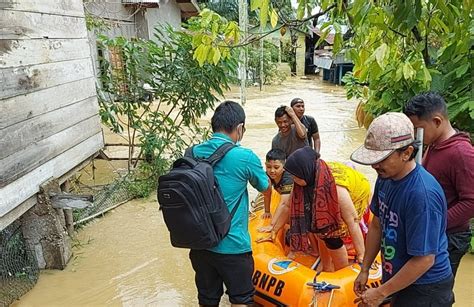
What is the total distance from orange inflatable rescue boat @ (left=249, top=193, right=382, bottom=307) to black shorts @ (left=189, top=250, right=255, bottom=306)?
0.39 meters

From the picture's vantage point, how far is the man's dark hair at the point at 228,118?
2559 millimetres

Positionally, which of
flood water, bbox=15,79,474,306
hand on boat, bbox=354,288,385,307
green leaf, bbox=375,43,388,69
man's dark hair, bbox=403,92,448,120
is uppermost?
green leaf, bbox=375,43,388,69

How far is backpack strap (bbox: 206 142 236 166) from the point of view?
2.48 m

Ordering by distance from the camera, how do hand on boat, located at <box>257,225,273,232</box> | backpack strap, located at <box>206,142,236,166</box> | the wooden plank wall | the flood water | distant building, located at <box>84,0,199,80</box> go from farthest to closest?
distant building, located at <box>84,0,199,80</box>
the flood water
hand on boat, located at <box>257,225,273,232</box>
the wooden plank wall
backpack strap, located at <box>206,142,236,166</box>

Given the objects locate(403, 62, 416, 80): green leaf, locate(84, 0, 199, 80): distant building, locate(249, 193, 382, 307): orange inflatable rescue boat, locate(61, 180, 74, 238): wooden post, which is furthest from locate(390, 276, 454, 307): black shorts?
locate(84, 0, 199, 80): distant building

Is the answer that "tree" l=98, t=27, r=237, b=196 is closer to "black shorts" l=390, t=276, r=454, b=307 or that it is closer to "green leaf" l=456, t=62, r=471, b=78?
"green leaf" l=456, t=62, r=471, b=78

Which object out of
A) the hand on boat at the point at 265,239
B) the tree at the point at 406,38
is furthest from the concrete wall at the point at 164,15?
the hand on boat at the point at 265,239

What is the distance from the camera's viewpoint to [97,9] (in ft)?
36.2

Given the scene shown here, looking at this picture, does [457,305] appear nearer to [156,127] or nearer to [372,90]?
[372,90]

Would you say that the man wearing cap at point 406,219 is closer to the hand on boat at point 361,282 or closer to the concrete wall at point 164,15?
the hand on boat at point 361,282

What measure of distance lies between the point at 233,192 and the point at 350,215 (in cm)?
87

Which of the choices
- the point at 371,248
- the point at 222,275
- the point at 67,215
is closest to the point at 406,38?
the point at 371,248

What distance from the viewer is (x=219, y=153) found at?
8.18ft

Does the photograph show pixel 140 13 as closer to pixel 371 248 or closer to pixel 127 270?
pixel 127 270
